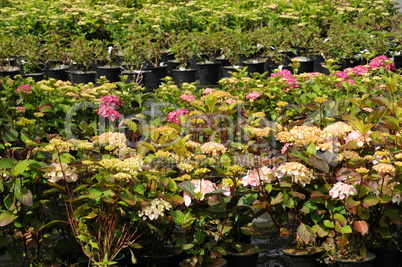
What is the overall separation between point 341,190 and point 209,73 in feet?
17.1

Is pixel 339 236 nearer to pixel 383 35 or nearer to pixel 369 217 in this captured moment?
pixel 369 217

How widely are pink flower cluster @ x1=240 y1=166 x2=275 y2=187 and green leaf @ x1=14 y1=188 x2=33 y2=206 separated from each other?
3.40 feet

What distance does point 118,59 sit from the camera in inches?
338

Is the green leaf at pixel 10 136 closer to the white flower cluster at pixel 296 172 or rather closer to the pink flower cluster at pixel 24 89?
the pink flower cluster at pixel 24 89

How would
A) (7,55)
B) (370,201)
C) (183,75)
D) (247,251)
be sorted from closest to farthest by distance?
(370,201), (247,251), (7,55), (183,75)

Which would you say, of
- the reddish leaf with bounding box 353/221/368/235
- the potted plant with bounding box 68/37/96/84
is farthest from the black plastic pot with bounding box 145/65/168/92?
the reddish leaf with bounding box 353/221/368/235

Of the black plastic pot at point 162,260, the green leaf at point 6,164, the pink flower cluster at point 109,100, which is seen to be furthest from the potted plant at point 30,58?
the black plastic pot at point 162,260

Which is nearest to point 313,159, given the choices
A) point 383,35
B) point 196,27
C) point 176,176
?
point 176,176

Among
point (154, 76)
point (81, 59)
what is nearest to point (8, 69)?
point (81, 59)

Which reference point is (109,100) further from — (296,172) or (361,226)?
(361,226)

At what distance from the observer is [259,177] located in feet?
8.83

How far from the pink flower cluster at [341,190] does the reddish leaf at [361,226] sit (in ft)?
0.50

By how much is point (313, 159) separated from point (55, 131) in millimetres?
1935

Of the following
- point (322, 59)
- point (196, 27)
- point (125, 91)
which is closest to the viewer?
point (125, 91)
